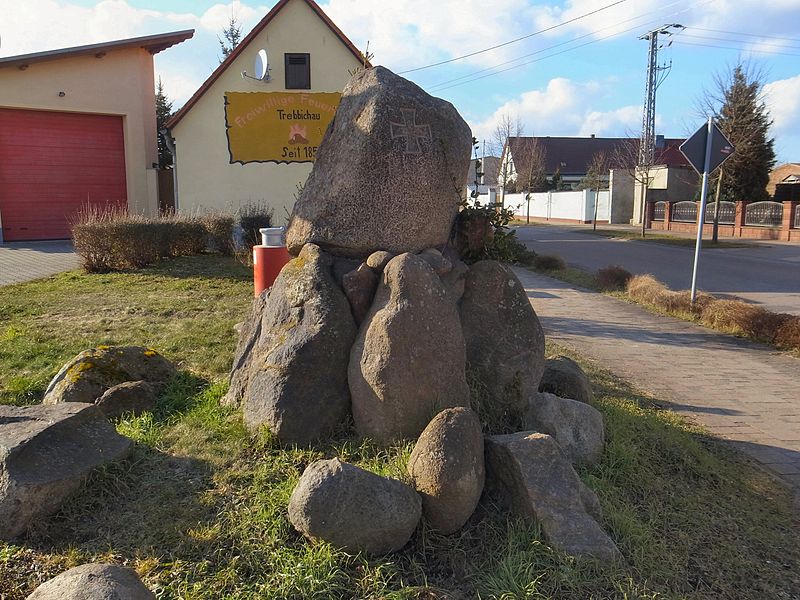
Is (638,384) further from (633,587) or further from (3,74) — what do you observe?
(3,74)

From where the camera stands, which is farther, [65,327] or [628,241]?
[628,241]

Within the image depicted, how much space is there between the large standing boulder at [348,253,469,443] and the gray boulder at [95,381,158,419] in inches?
67.6

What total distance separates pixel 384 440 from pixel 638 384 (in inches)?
145

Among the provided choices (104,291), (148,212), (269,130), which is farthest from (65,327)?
(148,212)

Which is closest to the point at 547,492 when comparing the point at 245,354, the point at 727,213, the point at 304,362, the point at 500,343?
the point at 500,343

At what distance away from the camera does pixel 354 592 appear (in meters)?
2.73

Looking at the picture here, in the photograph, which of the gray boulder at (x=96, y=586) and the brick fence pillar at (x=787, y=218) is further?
the brick fence pillar at (x=787, y=218)

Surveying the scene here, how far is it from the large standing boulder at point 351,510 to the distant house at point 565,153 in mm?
50965

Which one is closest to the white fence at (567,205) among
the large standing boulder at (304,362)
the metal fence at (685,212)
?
the metal fence at (685,212)

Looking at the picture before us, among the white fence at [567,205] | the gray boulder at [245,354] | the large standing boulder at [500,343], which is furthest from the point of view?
the white fence at [567,205]

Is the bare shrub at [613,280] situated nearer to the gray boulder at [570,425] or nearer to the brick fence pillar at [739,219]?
the gray boulder at [570,425]

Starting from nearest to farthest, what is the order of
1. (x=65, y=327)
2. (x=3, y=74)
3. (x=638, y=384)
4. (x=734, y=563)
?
1. (x=734, y=563)
2. (x=638, y=384)
3. (x=65, y=327)
4. (x=3, y=74)

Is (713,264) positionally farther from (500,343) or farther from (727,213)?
(500,343)

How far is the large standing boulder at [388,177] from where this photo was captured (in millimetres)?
4309
